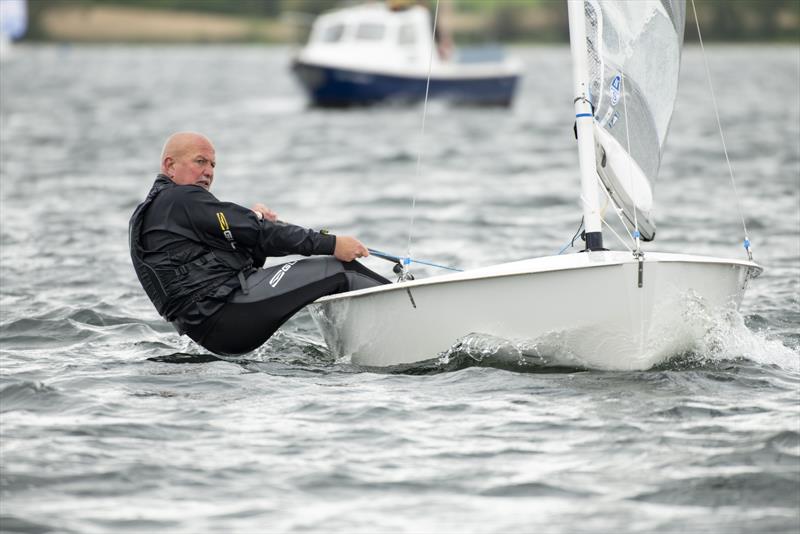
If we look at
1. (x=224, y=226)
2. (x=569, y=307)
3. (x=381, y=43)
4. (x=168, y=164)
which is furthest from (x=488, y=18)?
(x=569, y=307)

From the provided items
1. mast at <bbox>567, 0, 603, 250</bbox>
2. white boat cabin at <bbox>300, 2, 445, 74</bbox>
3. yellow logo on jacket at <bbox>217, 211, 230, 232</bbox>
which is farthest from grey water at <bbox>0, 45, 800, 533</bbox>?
white boat cabin at <bbox>300, 2, 445, 74</bbox>

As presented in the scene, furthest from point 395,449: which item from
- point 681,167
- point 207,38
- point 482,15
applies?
point 207,38

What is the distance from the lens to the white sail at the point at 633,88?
7.29 metres

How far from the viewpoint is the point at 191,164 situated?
23.8 ft

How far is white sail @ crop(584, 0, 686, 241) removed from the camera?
7.29 metres

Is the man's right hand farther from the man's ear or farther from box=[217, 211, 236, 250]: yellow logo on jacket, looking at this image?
the man's ear

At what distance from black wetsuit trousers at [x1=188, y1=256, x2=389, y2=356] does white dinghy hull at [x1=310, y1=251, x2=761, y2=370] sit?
0.62ft

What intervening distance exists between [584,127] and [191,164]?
2092 mm

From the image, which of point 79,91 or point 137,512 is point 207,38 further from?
point 137,512

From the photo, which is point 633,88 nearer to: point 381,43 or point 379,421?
point 379,421

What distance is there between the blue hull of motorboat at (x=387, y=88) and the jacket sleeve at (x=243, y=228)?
81.0 feet

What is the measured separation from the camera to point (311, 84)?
3306 centimetres

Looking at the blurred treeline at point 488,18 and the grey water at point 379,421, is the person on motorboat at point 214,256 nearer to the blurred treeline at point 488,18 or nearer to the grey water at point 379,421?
the grey water at point 379,421

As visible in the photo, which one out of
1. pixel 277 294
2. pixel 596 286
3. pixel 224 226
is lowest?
pixel 277 294
